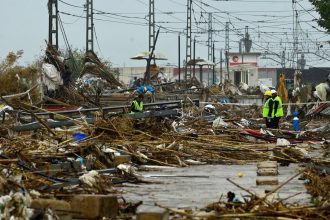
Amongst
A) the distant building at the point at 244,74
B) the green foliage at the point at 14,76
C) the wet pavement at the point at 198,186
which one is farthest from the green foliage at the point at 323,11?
the distant building at the point at 244,74

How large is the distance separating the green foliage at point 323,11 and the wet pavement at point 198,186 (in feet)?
91.5

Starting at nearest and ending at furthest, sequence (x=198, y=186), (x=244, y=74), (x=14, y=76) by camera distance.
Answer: (x=198, y=186)
(x=14, y=76)
(x=244, y=74)

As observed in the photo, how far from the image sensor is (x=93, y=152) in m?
17.5

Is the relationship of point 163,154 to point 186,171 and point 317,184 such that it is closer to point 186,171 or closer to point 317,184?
point 186,171

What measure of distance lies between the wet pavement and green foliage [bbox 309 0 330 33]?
27.9 meters

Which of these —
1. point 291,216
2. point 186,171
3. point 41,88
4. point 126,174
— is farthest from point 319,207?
point 41,88

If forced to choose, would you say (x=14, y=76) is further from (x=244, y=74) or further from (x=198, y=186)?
(x=244, y=74)

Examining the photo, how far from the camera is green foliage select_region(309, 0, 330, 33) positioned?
45781mm

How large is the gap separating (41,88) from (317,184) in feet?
88.6

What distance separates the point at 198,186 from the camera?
14.8m

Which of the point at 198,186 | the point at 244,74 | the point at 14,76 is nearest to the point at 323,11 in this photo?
the point at 14,76

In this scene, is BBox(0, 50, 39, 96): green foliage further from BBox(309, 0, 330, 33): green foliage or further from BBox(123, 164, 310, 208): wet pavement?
BBox(123, 164, 310, 208): wet pavement

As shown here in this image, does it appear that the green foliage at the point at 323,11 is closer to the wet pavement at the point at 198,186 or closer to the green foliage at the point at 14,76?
the green foliage at the point at 14,76

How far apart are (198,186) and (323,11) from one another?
108ft
